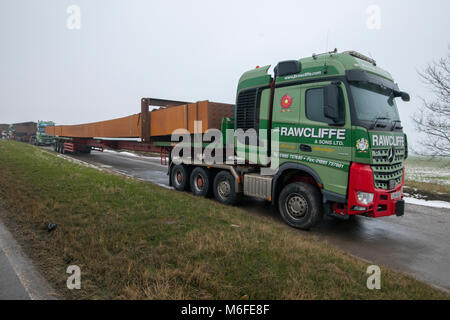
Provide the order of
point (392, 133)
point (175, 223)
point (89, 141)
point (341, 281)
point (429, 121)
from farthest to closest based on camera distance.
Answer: point (89, 141) → point (429, 121) → point (392, 133) → point (175, 223) → point (341, 281)

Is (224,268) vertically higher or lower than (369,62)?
lower

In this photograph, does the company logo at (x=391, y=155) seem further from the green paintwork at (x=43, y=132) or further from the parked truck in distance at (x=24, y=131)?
the parked truck in distance at (x=24, y=131)

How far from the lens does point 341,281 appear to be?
3055mm

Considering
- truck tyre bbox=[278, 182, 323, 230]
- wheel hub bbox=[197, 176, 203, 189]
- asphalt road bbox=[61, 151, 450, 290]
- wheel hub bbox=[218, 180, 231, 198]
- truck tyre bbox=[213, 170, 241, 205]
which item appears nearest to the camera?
asphalt road bbox=[61, 151, 450, 290]

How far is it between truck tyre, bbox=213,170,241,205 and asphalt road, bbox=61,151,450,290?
52 cm

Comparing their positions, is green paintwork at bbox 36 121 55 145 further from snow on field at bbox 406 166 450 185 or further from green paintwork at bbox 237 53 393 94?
snow on field at bbox 406 166 450 185

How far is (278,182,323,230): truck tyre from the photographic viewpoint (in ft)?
17.1

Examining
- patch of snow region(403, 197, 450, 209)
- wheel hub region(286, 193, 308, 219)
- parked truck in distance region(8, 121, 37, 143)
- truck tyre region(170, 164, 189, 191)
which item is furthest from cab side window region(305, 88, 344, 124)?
parked truck in distance region(8, 121, 37, 143)

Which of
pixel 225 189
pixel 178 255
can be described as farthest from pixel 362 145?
pixel 225 189

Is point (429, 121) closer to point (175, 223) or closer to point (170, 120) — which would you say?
point (170, 120)

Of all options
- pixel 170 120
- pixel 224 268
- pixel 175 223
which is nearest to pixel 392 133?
pixel 224 268

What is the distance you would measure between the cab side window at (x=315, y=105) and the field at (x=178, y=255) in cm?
231

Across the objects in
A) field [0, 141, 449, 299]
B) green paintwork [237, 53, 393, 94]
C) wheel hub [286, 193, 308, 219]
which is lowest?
field [0, 141, 449, 299]
